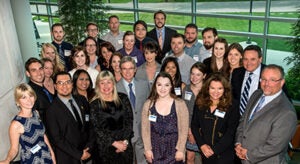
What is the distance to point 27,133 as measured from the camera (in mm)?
3236

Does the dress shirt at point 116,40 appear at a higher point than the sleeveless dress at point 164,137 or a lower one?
higher

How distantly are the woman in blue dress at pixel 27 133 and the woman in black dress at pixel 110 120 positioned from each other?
0.62m

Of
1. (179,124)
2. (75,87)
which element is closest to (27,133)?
(75,87)

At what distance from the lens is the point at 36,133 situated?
10.9 ft

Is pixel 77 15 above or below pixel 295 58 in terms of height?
above

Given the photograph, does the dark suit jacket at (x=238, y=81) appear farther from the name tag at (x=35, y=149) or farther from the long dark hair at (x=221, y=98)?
the name tag at (x=35, y=149)

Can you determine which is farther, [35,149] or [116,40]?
[116,40]

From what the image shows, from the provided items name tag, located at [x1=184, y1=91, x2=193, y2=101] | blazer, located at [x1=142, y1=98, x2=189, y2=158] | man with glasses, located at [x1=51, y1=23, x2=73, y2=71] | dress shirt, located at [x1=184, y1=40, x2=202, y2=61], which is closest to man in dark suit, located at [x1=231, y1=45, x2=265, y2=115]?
name tag, located at [x1=184, y1=91, x2=193, y2=101]

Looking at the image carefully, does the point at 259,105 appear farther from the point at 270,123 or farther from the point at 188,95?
the point at 188,95

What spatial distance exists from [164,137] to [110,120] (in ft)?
2.21

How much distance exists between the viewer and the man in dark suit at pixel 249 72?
3910mm

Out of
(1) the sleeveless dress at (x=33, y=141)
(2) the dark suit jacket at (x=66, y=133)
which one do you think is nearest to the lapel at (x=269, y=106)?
(2) the dark suit jacket at (x=66, y=133)

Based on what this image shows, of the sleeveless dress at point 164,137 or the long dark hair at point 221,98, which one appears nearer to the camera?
the long dark hair at point 221,98

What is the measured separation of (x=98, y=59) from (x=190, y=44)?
5.51ft
